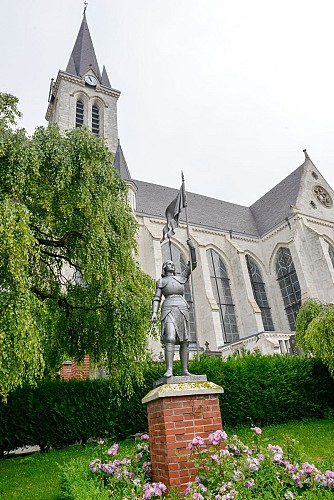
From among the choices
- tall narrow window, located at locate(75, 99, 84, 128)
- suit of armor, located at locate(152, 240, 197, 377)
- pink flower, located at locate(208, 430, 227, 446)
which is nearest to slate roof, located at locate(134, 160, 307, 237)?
tall narrow window, located at locate(75, 99, 84, 128)

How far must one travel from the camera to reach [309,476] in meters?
3.34

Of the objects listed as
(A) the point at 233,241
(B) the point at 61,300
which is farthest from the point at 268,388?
(A) the point at 233,241

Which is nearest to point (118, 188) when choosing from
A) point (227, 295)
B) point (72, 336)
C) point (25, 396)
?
point (72, 336)

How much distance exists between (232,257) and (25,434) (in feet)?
58.8

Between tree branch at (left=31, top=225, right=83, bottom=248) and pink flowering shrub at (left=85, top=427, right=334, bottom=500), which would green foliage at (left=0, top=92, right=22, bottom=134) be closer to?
tree branch at (left=31, top=225, right=83, bottom=248)

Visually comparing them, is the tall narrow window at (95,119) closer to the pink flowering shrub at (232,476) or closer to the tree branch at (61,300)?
the tree branch at (61,300)

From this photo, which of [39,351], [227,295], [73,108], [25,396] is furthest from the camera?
[73,108]

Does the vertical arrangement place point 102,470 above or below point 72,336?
below

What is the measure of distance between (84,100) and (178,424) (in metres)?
26.3

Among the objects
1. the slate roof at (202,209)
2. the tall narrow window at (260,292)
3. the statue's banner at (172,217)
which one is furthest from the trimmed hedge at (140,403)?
the slate roof at (202,209)

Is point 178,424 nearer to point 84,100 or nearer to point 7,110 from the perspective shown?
point 7,110

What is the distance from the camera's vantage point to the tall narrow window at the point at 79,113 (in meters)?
24.9

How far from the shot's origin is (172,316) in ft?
14.5

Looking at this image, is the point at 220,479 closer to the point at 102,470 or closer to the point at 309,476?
the point at 309,476
